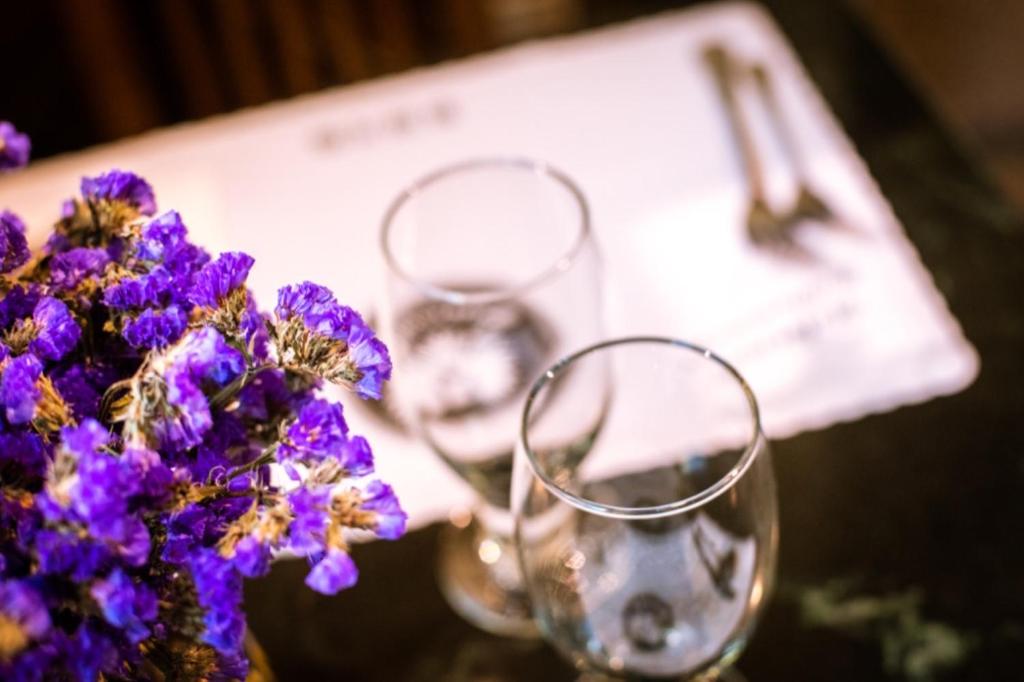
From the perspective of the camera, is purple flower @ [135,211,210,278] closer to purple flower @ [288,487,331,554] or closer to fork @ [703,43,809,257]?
purple flower @ [288,487,331,554]

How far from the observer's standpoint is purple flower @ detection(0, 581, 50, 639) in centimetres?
28

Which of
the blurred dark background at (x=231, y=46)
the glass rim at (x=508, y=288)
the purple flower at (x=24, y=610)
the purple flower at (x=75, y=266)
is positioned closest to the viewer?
the purple flower at (x=24, y=610)

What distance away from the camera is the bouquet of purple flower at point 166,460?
0.96ft

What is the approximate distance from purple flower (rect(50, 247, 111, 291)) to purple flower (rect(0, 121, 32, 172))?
6cm

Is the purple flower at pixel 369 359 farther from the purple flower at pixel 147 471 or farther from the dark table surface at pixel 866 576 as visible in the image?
the dark table surface at pixel 866 576

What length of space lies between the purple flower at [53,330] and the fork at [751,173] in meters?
0.52

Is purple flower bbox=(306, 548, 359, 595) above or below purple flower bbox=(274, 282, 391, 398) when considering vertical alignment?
below

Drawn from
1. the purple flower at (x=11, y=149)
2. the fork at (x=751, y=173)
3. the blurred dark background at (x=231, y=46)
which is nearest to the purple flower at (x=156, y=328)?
the purple flower at (x=11, y=149)

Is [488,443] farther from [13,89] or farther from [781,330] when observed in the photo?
[13,89]

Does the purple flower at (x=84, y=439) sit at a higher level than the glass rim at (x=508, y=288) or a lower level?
higher

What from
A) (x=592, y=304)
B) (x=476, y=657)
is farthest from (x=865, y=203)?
(x=476, y=657)

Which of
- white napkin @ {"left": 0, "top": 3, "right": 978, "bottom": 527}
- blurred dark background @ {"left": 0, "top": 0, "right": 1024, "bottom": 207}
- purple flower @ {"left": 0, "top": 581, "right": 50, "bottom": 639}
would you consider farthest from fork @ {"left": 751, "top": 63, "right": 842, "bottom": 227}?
purple flower @ {"left": 0, "top": 581, "right": 50, "bottom": 639}

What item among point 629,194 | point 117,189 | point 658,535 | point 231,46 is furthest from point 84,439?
point 231,46

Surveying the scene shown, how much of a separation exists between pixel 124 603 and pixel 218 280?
0.10 meters
